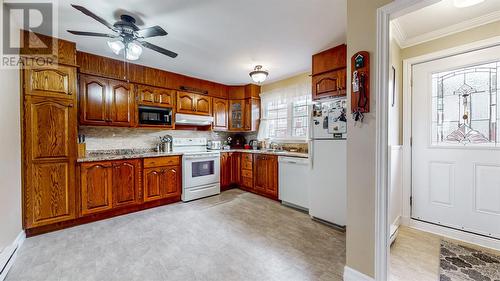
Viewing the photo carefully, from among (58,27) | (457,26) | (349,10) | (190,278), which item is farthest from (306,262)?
(58,27)

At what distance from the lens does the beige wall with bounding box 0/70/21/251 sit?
185cm

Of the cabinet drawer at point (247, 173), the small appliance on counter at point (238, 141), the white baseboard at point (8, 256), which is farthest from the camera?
the small appliance on counter at point (238, 141)

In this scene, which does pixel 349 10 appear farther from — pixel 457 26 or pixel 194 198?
pixel 194 198

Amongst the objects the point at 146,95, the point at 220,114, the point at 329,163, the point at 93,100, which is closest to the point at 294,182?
the point at 329,163

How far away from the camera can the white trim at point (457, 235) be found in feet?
6.91

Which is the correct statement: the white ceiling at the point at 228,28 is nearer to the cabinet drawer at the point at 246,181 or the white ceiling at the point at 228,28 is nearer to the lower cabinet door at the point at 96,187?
the lower cabinet door at the point at 96,187

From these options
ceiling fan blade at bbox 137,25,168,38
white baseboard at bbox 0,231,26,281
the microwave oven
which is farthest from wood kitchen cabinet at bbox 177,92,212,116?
white baseboard at bbox 0,231,26,281

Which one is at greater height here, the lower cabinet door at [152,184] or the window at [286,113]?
the window at [286,113]

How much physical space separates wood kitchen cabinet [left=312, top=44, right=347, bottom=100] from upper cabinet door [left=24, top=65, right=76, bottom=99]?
3.49 meters

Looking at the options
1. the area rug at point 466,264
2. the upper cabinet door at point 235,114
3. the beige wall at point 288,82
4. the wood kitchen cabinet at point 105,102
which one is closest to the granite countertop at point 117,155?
the wood kitchen cabinet at point 105,102

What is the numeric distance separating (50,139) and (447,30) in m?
5.07

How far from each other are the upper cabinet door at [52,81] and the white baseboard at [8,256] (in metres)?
1.70

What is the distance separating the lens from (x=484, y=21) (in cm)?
210

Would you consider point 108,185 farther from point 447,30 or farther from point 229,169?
point 447,30
